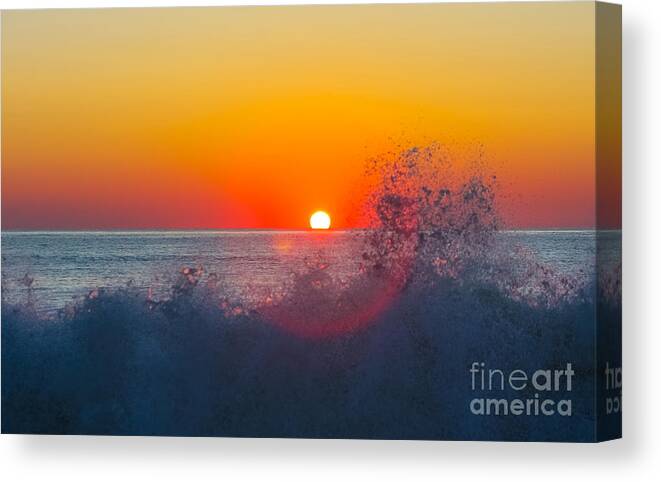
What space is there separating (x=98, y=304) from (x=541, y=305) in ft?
10.9

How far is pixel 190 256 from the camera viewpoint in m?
12.0

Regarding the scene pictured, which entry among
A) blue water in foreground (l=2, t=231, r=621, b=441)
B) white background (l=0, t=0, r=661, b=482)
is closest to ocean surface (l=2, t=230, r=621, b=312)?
blue water in foreground (l=2, t=231, r=621, b=441)

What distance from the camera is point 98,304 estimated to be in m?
12.1

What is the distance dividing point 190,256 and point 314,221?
0.97 m

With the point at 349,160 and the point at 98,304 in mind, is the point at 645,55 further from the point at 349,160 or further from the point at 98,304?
the point at 98,304

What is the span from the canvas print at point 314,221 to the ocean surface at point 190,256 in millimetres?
17

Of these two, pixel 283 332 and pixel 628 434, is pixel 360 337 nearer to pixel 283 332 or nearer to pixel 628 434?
pixel 283 332

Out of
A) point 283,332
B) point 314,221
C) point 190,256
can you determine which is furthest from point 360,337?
point 190,256

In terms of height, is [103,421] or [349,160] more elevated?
[349,160]

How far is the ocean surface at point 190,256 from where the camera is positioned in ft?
38.4

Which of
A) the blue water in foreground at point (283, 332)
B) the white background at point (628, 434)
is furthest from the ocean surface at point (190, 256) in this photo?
the white background at point (628, 434)

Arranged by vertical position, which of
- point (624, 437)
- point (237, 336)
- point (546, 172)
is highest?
point (546, 172)

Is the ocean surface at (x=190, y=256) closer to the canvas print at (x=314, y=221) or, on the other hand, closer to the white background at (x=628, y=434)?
the canvas print at (x=314, y=221)

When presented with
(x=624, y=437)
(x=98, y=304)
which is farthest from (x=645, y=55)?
(x=98, y=304)
